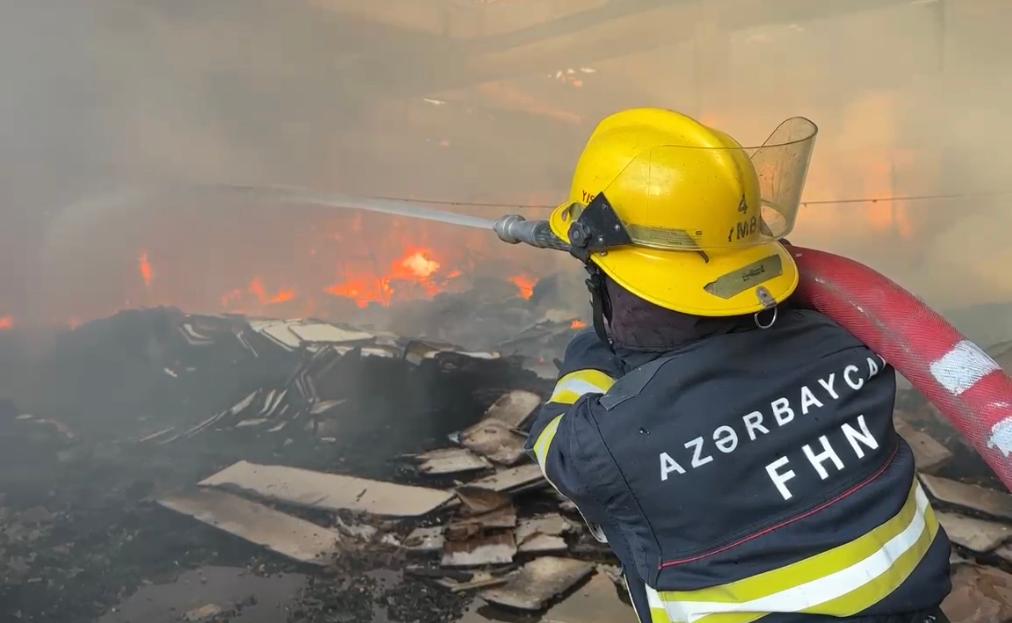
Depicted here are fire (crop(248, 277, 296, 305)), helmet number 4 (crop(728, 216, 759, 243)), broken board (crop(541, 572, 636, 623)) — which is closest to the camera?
helmet number 4 (crop(728, 216, 759, 243))

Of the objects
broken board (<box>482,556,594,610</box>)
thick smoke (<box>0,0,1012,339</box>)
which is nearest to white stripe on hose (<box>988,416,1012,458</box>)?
broken board (<box>482,556,594,610</box>)

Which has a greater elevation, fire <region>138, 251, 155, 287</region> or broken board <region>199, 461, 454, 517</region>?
fire <region>138, 251, 155, 287</region>

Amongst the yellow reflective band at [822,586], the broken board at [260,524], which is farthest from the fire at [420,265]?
the yellow reflective band at [822,586]

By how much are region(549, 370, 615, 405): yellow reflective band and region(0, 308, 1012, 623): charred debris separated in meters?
1.72

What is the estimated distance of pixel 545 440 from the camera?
1.47 meters

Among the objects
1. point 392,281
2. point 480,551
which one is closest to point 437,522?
point 480,551

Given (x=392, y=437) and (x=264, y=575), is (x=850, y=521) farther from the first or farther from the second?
(x=392, y=437)

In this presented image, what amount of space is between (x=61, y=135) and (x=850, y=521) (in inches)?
211

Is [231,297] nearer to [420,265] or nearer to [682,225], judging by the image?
[420,265]

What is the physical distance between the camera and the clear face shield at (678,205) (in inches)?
58.2

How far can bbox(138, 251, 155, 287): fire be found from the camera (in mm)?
5707

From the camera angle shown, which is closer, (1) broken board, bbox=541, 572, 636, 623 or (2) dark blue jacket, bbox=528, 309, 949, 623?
(2) dark blue jacket, bbox=528, 309, 949, 623

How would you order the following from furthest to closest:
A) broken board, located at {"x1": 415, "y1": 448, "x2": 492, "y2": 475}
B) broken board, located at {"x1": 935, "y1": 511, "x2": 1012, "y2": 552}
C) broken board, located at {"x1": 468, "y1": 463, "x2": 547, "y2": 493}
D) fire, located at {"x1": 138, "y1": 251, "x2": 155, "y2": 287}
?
fire, located at {"x1": 138, "y1": 251, "x2": 155, "y2": 287}
broken board, located at {"x1": 415, "y1": 448, "x2": 492, "y2": 475}
broken board, located at {"x1": 468, "y1": 463, "x2": 547, "y2": 493}
broken board, located at {"x1": 935, "y1": 511, "x2": 1012, "y2": 552}

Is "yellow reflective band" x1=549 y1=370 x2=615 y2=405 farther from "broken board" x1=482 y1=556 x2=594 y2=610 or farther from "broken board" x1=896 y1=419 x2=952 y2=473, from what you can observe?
"broken board" x1=896 y1=419 x2=952 y2=473
